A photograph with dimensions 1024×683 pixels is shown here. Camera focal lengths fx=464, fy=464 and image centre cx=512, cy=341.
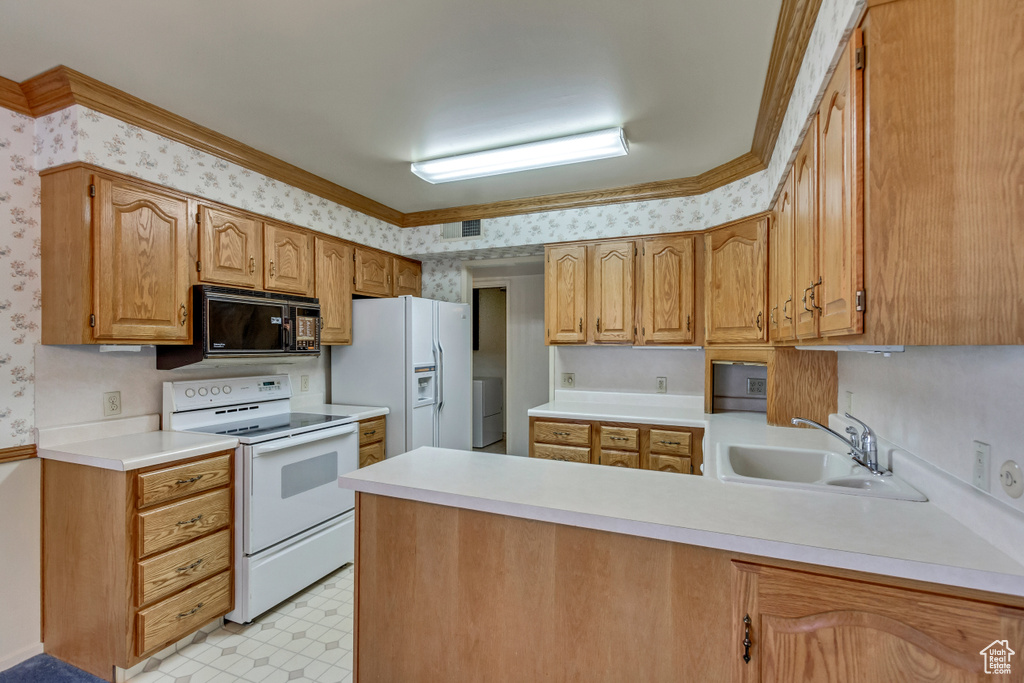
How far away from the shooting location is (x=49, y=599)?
2088mm

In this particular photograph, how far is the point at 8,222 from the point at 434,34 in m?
2.01

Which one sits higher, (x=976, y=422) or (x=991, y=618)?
(x=976, y=422)

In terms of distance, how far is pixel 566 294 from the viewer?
3508mm

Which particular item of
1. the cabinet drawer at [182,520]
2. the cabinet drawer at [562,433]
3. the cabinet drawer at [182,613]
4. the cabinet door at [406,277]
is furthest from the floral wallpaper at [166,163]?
the cabinet drawer at [562,433]

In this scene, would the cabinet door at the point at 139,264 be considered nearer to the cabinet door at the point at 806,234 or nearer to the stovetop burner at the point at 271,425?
the stovetop burner at the point at 271,425

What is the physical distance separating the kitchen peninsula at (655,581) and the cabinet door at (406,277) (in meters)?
2.72

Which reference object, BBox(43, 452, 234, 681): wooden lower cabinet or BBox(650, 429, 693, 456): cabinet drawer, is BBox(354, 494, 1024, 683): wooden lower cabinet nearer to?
BBox(43, 452, 234, 681): wooden lower cabinet

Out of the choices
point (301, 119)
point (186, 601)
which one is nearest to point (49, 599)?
point (186, 601)

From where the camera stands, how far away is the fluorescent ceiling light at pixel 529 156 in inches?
96.4

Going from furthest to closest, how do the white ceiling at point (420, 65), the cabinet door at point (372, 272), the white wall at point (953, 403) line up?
1. the cabinet door at point (372, 272)
2. the white ceiling at point (420, 65)
3. the white wall at point (953, 403)

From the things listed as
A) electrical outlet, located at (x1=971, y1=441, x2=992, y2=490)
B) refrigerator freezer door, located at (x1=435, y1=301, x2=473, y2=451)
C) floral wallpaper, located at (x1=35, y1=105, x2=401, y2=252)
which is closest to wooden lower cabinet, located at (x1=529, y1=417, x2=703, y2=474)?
refrigerator freezer door, located at (x1=435, y1=301, x2=473, y2=451)

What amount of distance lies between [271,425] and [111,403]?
0.73 meters

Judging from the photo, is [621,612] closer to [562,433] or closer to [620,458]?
[620,458]

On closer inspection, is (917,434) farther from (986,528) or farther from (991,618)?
(991,618)
